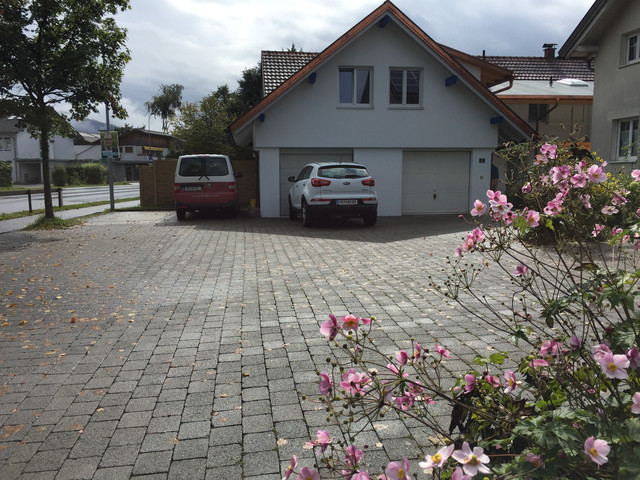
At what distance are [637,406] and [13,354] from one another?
480 cm

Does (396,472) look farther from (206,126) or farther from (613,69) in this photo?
(206,126)

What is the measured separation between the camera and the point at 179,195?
17.7 metres

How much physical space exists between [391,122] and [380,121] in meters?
0.39

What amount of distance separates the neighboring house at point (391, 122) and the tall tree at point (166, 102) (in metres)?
85.3

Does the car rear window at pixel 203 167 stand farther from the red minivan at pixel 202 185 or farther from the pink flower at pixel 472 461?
the pink flower at pixel 472 461

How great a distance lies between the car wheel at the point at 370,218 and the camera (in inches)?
607

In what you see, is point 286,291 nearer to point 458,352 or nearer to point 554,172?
point 458,352

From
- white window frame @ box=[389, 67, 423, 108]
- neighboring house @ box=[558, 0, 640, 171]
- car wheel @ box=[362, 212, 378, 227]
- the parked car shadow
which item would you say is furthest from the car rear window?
neighboring house @ box=[558, 0, 640, 171]

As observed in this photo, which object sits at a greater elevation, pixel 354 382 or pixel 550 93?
pixel 550 93

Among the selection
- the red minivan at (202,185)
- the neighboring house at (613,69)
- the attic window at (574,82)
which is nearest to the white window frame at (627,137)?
the neighboring house at (613,69)

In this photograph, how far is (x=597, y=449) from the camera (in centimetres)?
152

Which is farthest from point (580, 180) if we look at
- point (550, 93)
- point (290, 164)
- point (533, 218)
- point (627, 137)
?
point (550, 93)

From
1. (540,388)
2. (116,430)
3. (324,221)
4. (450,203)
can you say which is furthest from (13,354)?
(450,203)

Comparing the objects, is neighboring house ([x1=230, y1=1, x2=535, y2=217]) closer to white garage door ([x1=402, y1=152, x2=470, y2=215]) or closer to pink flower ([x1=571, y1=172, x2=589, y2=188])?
white garage door ([x1=402, y1=152, x2=470, y2=215])
